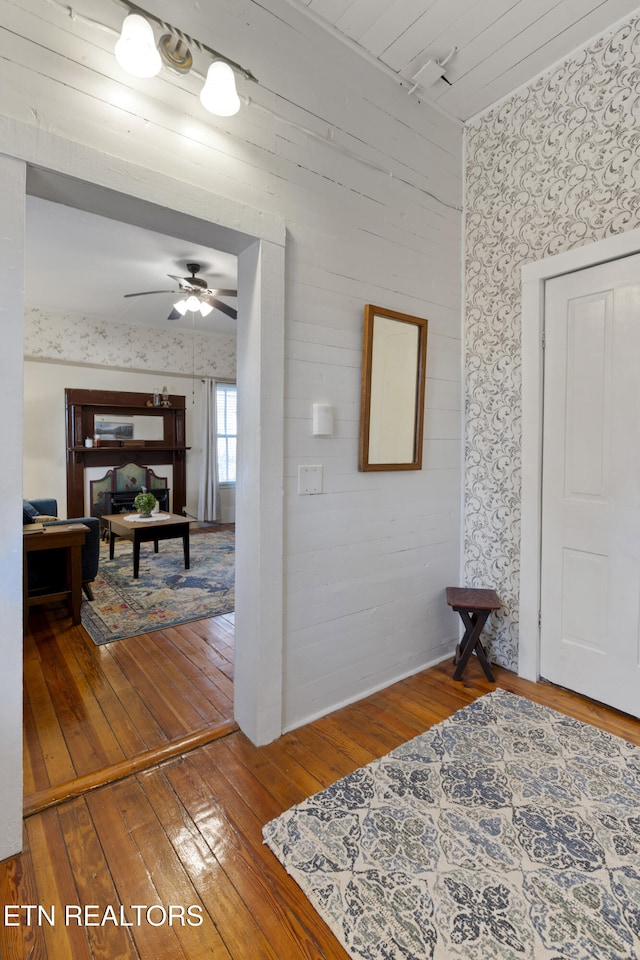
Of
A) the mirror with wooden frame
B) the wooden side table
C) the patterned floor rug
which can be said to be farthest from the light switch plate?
the wooden side table

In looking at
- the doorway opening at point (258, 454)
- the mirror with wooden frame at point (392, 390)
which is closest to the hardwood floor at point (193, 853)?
the doorway opening at point (258, 454)

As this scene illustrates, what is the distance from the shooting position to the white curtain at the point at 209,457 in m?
7.18

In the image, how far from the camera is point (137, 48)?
1315 mm

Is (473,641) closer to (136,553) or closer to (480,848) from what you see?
(480,848)

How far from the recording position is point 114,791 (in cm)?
165

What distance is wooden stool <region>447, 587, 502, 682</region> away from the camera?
92.6 inches

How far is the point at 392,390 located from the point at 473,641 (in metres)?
1.40

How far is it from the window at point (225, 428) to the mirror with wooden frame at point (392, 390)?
206 inches

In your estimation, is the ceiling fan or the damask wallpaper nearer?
the damask wallpaper

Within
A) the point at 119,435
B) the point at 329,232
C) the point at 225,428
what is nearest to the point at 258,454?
the point at 329,232

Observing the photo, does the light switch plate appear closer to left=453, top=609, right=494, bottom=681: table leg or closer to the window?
left=453, top=609, right=494, bottom=681: table leg

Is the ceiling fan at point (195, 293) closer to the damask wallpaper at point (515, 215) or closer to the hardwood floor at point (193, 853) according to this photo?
the damask wallpaper at point (515, 215)

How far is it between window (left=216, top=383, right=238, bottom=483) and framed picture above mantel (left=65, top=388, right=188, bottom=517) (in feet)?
1.91

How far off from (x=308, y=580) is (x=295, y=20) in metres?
2.40
